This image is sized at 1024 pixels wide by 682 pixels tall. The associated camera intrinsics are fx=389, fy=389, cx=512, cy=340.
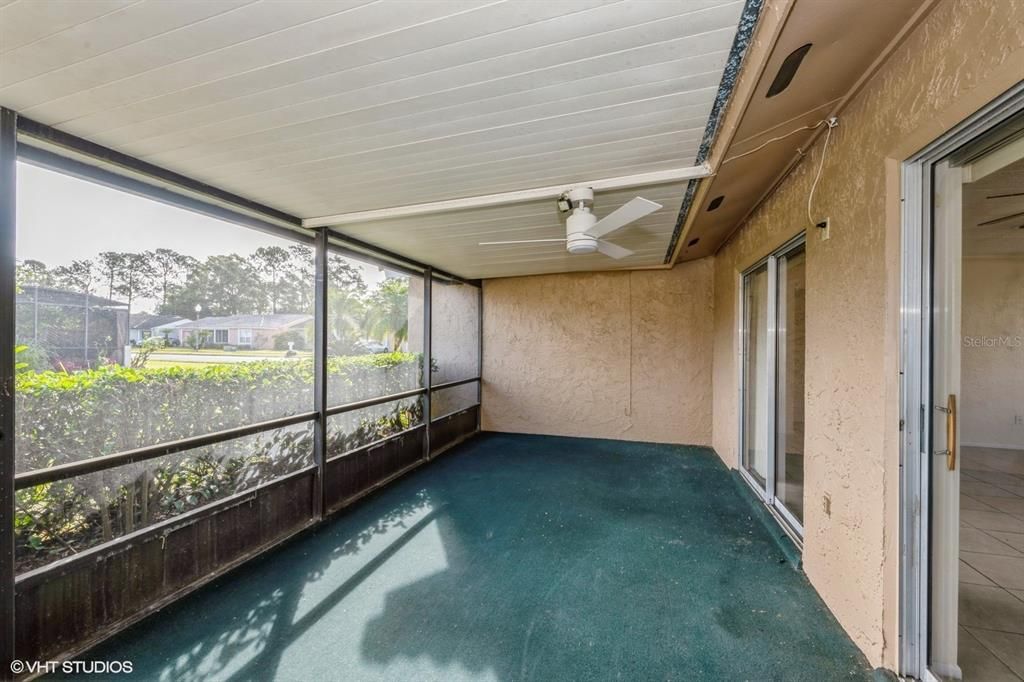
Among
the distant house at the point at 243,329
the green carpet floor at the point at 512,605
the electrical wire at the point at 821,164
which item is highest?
the electrical wire at the point at 821,164

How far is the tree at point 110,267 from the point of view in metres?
1.96

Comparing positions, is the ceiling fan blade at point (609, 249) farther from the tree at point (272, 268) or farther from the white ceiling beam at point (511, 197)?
the tree at point (272, 268)

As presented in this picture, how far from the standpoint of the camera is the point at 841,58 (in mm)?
1374

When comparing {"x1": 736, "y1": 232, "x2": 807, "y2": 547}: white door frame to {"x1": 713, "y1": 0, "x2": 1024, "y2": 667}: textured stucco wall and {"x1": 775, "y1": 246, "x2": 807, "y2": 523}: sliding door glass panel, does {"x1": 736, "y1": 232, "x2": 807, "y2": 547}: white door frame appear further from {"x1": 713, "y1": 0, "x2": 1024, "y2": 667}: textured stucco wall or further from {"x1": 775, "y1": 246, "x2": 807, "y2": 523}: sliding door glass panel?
{"x1": 713, "y1": 0, "x2": 1024, "y2": 667}: textured stucco wall

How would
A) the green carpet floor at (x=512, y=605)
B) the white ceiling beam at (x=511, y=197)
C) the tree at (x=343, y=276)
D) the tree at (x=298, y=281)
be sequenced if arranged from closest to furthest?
the green carpet floor at (x=512, y=605)
the white ceiling beam at (x=511, y=197)
the tree at (x=298, y=281)
the tree at (x=343, y=276)

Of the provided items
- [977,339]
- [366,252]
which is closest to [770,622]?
[977,339]

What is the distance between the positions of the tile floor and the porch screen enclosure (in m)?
3.60

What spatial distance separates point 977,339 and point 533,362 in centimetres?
445

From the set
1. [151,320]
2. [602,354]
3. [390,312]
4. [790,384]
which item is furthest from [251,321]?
[602,354]

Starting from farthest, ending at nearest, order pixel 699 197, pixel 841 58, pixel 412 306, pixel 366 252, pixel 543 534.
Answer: pixel 412 306 → pixel 366 252 → pixel 543 534 → pixel 699 197 → pixel 841 58

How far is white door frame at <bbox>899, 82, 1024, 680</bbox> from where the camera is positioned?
54.9 inches

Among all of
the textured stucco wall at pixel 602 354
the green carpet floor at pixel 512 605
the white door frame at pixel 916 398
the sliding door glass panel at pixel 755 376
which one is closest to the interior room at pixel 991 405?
the white door frame at pixel 916 398

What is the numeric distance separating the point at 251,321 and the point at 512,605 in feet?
8.01

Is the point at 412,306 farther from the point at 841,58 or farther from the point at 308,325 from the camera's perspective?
the point at 841,58
